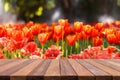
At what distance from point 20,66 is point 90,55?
3.01ft

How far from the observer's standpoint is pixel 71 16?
470 inches

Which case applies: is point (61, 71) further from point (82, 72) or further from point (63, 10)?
point (63, 10)

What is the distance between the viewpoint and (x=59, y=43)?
448 centimetres

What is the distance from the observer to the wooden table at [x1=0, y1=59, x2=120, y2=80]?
7.68 ft

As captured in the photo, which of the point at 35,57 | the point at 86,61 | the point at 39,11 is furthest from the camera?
the point at 39,11

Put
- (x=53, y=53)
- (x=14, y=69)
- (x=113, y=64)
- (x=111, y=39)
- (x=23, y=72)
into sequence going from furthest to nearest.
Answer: (x=111, y=39), (x=53, y=53), (x=113, y=64), (x=14, y=69), (x=23, y=72)

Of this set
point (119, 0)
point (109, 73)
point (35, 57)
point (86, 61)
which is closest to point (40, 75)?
point (109, 73)

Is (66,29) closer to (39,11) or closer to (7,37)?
(7,37)

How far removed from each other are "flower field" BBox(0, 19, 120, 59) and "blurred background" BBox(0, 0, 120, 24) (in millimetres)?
6794

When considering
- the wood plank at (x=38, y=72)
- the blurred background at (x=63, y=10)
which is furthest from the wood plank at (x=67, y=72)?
the blurred background at (x=63, y=10)

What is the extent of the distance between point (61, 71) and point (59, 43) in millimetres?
1931

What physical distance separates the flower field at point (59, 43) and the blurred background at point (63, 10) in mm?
6794

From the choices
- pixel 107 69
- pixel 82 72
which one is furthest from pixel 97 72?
pixel 107 69

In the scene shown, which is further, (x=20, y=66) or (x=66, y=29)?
(x=66, y=29)
